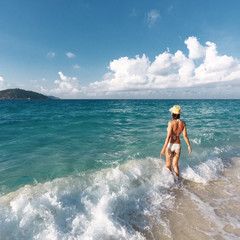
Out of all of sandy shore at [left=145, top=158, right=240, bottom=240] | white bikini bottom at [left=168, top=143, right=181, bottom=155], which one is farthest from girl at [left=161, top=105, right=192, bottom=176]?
sandy shore at [left=145, top=158, right=240, bottom=240]

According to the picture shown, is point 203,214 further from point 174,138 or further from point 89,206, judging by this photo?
point 89,206

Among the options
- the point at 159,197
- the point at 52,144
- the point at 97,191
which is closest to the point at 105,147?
the point at 52,144

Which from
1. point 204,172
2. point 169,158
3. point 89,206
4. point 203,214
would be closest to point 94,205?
point 89,206

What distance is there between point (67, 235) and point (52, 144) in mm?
7950

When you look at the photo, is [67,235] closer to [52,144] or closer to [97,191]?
[97,191]

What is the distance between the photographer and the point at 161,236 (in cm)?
341

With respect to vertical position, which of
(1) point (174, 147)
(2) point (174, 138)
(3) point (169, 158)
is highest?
(2) point (174, 138)

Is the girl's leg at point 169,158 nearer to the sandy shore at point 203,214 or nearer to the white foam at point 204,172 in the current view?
the white foam at point 204,172

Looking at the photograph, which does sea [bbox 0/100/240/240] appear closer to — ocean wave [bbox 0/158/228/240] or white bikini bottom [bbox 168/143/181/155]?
ocean wave [bbox 0/158/228/240]

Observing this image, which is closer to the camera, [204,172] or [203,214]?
[203,214]

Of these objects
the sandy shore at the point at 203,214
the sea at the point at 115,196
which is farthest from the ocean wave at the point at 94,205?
the sandy shore at the point at 203,214

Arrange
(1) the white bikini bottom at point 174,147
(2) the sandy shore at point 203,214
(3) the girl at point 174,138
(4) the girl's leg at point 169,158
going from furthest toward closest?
(4) the girl's leg at point 169,158, (1) the white bikini bottom at point 174,147, (3) the girl at point 174,138, (2) the sandy shore at point 203,214

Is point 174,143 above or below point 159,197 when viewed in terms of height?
above

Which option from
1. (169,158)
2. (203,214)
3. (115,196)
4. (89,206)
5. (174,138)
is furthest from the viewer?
(169,158)
